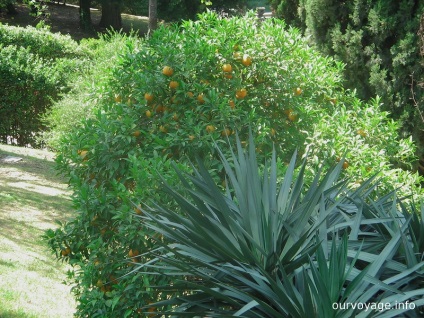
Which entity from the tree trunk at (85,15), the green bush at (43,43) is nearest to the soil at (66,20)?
the tree trunk at (85,15)

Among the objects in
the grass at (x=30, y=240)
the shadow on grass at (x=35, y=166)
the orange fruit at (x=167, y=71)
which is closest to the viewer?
the orange fruit at (x=167, y=71)

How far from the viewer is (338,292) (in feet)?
8.59

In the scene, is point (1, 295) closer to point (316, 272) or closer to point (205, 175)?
point (205, 175)

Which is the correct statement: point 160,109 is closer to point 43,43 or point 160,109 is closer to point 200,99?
point 200,99

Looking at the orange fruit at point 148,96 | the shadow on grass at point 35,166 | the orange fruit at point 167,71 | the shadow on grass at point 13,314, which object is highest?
the orange fruit at point 167,71

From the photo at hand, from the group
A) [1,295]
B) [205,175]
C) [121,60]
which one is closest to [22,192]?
[1,295]

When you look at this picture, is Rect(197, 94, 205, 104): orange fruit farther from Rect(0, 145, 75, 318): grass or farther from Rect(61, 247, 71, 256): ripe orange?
Rect(0, 145, 75, 318): grass

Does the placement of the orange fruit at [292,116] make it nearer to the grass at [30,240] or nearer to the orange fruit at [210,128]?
the orange fruit at [210,128]

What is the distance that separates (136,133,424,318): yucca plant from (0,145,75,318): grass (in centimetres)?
312

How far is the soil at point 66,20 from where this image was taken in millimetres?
33344

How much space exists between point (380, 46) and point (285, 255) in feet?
24.4

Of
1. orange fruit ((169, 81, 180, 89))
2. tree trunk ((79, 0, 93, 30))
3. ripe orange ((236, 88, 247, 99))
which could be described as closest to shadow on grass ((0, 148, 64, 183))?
orange fruit ((169, 81, 180, 89))

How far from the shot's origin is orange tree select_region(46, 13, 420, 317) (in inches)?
165

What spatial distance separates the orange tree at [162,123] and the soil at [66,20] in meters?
27.1
